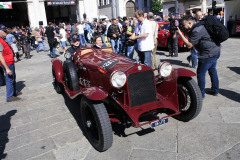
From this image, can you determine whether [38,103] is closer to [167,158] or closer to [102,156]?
[102,156]

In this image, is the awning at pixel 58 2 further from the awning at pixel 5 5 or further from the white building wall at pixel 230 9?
the white building wall at pixel 230 9

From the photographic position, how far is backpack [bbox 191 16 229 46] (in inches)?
150

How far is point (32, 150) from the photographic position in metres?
3.20


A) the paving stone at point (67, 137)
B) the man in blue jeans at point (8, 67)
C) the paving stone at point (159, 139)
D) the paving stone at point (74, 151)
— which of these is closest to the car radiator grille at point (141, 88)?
the paving stone at point (159, 139)

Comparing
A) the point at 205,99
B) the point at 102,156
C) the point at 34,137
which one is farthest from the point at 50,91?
the point at 205,99

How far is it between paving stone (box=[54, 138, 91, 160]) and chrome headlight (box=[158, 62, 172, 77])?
1.65 metres

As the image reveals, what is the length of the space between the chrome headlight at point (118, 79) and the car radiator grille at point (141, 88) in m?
0.11

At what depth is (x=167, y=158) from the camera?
2789mm

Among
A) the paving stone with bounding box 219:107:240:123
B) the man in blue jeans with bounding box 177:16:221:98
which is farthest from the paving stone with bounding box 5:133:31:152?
the paving stone with bounding box 219:107:240:123

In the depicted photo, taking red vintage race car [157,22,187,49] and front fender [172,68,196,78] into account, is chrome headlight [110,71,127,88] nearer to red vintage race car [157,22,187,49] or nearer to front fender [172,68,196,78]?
front fender [172,68,196,78]

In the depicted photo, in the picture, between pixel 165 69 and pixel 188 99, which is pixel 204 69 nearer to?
pixel 188 99

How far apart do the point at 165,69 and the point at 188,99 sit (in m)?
0.65

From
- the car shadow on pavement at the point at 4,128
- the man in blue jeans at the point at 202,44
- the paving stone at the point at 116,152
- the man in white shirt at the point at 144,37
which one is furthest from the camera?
the man in white shirt at the point at 144,37

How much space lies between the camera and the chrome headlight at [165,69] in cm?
345
